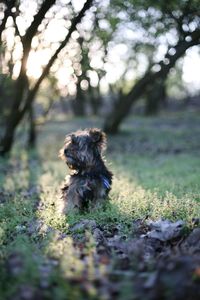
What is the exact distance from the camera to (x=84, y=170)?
9070mm

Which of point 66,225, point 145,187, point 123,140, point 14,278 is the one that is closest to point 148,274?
point 14,278

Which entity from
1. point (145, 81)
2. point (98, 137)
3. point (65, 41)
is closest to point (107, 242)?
point (98, 137)

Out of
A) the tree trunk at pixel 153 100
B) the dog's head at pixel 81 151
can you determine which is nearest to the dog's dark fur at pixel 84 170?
the dog's head at pixel 81 151

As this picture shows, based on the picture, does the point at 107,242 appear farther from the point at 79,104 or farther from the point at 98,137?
the point at 79,104

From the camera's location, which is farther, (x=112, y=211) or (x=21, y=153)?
(x=21, y=153)

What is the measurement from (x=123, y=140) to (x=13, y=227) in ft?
58.5

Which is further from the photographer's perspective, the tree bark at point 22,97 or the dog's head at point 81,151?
the tree bark at point 22,97

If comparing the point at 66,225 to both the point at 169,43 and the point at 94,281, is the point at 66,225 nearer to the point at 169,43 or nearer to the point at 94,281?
the point at 94,281

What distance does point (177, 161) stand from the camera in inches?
714

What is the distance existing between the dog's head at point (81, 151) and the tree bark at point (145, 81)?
13.8 metres

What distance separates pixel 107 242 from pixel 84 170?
2.63m

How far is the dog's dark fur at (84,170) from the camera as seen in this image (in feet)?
29.2

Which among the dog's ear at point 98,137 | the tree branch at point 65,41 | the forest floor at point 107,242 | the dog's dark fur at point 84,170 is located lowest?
the forest floor at point 107,242

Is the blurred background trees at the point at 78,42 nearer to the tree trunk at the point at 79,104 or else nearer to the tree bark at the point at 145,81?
the tree bark at the point at 145,81
